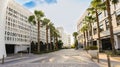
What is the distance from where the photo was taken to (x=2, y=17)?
28.7 m

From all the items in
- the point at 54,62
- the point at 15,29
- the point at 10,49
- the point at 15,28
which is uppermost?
the point at 15,28

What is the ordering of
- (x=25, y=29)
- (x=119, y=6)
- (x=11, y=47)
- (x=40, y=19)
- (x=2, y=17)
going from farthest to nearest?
(x=25, y=29), (x=11, y=47), (x=40, y=19), (x=119, y=6), (x=2, y=17)

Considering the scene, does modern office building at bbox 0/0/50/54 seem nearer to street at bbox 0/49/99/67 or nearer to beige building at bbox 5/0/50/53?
beige building at bbox 5/0/50/53

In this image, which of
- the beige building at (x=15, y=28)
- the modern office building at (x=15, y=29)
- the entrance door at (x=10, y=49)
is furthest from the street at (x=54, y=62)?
the entrance door at (x=10, y=49)

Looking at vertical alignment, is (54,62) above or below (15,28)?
below

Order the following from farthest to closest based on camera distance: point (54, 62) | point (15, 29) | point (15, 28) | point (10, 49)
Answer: point (10, 49)
point (15, 28)
point (15, 29)
point (54, 62)

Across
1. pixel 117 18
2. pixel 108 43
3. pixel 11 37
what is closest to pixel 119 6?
pixel 117 18

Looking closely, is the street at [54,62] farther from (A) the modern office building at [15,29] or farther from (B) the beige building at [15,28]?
(B) the beige building at [15,28]

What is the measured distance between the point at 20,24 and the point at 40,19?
1748 cm

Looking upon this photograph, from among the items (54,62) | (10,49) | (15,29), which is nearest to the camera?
(54,62)

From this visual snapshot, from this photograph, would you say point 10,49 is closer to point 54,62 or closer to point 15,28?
point 15,28

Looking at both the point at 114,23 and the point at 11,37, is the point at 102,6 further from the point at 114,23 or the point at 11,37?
the point at 11,37

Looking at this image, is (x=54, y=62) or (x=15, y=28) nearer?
(x=54, y=62)

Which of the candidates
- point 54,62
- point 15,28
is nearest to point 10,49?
point 15,28
